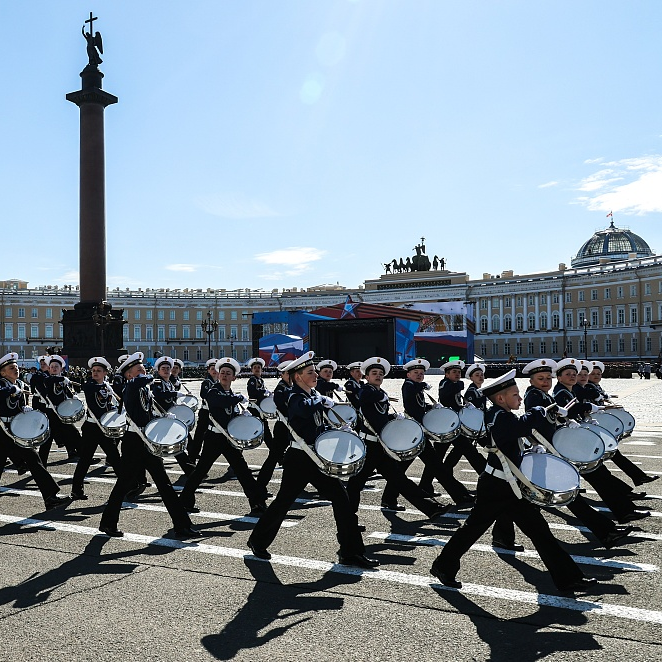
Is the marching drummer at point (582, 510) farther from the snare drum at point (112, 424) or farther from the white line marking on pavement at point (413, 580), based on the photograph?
the snare drum at point (112, 424)

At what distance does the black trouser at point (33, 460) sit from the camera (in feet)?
31.0

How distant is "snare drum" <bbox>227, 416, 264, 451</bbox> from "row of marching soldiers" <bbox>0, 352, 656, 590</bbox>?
0.01m

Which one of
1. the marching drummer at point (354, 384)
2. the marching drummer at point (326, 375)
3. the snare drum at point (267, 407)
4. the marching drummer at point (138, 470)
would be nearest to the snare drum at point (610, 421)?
the marching drummer at point (354, 384)

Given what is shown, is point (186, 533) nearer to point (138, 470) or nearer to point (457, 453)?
point (138, 470)

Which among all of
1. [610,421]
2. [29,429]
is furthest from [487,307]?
[29,429]

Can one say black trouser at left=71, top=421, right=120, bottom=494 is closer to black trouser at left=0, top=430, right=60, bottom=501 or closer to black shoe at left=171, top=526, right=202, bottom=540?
black trouser at left=0, top=430, right=60, bottom=501

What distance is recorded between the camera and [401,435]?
8367mm

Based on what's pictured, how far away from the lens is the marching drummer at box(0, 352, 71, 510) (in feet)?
31.1

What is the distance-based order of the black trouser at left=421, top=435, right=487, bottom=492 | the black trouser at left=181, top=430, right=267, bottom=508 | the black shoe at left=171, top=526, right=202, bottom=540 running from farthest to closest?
the black trouser at left=421, top=435, right=487, bottom=492 → the black trouser at left=181, top=430, right=267, bottom=508 → the black shoe at left=171, top=526, right=202, bottom=540

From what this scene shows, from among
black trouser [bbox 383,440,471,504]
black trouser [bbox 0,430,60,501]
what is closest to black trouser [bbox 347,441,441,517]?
black trouser [bbox 383,440,471,504]

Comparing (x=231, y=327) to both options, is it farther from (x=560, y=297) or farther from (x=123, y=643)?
(x=123, y=643)

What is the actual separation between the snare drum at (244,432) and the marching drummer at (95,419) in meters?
2.07

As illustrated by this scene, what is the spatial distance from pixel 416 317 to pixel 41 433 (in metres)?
65.6

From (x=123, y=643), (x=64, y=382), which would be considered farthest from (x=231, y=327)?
(x=123, y=643)
